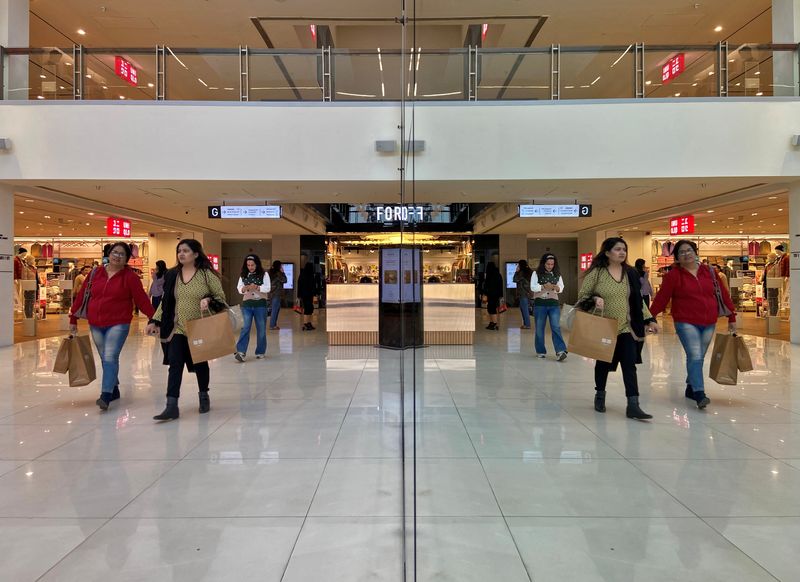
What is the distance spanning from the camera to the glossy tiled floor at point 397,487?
213 centimetres

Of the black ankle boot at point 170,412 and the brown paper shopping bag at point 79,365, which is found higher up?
the brown paper shopping bag at point 79,365

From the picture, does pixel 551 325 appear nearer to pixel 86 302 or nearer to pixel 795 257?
pixel 795 257

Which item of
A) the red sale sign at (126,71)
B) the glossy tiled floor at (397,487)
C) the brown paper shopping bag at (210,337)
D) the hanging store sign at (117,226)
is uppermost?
the red sale sign at (126,71)

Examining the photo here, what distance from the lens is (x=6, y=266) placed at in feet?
33.3

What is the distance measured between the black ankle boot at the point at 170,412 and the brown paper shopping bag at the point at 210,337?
17.8 inches

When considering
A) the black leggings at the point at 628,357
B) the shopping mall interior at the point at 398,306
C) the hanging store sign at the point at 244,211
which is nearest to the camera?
the shopping mall interior at the point at 398,306

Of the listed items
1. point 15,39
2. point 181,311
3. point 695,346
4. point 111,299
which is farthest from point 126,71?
point 695,346

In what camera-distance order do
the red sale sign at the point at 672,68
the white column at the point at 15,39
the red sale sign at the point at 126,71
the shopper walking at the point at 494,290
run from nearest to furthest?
the red sale sign at the point at 126,71 < the red sale sign at the point at 672,68 < the white column at the point at 15,39 < the shopper walking at the point at 494,290

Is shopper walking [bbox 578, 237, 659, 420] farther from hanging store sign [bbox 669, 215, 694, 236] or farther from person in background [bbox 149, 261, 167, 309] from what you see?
hanging store sign [bbox 669, 215, 694, 236]

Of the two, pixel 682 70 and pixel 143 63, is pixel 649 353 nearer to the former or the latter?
pixel 682 70

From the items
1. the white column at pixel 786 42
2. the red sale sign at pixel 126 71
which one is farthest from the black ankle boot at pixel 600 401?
the red sale sign at pixel 126 71

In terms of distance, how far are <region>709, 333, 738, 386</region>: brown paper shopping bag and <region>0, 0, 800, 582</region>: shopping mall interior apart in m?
0.13

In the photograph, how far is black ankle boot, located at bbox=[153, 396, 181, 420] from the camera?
4.49 metres

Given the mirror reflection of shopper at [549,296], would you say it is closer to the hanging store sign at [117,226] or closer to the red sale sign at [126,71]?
the red sale sign at [126,71]
